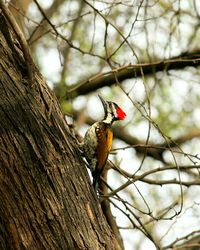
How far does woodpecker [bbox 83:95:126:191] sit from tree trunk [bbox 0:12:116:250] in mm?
768

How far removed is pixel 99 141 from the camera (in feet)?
15.3

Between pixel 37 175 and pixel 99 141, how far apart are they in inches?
66.8

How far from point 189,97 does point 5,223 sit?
5.11 meters

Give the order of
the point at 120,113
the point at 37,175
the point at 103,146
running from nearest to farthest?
the point at 37,175, the point at 103,146, the point at 120,113

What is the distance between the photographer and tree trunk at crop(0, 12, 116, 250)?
292cm

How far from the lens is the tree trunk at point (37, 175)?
2.92 meters

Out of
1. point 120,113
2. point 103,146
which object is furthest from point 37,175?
point 120,113

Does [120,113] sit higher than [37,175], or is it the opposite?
[120,113]

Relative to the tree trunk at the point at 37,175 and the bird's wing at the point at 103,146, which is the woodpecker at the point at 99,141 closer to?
the bird's wing at the point at 103,146

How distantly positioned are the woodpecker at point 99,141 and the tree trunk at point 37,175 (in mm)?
768

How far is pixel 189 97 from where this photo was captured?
302 inches

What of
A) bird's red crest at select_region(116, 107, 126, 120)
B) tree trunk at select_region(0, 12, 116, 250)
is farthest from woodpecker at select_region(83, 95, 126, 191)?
tree trunk at select_region(0, 12, 116, 250)

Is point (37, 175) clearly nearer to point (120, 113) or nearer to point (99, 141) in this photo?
point (99, 141)

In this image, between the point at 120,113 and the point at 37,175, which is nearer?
the point at 37,175
